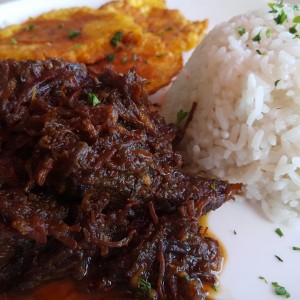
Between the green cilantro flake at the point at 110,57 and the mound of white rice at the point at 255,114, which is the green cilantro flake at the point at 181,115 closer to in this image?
the mound of white rice at the point at 255,114

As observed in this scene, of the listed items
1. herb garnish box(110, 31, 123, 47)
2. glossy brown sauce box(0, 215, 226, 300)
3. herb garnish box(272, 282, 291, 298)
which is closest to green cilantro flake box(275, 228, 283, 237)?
herb garnish box(272, 282, 291, 298)

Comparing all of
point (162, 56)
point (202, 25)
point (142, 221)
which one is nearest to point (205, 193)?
point (142, 221)

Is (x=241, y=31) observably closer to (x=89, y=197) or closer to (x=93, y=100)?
(x=93, y=100)

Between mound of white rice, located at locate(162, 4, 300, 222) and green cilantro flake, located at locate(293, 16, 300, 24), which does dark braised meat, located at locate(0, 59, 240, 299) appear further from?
green cilantro flake, located at locate(293, 16, 300, 24)

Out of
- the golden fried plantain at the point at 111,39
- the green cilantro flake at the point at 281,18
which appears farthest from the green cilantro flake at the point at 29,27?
the green cilantro flake at the point at 281,18

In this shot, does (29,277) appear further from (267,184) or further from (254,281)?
(267,184)

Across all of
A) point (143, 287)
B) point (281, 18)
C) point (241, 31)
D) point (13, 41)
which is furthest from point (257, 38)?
point (13, 41)
